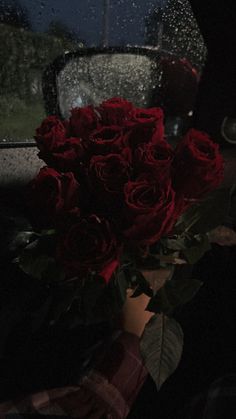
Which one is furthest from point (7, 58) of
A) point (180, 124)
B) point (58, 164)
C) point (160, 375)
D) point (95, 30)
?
Result: point (160, 375)

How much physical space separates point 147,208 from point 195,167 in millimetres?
103

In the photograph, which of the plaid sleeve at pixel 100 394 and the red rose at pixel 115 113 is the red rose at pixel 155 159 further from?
the plaid sleeve at pixel 100 394

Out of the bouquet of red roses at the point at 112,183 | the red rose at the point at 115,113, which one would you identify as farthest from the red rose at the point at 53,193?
the red rose at the point at 115,113

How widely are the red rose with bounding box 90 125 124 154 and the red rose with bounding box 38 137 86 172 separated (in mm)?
19

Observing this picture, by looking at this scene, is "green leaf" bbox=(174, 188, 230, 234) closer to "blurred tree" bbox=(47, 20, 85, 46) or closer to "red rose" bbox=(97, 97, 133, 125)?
"red rose" bbox=(97, 97, 133, 125)

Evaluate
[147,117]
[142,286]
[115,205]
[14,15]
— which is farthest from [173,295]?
[14,15]

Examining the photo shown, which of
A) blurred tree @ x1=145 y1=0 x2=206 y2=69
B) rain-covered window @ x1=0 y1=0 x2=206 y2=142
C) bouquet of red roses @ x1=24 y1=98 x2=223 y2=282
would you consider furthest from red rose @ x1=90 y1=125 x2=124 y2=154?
blurred tree @ x1=145 y1=0 x2=206 y2=69

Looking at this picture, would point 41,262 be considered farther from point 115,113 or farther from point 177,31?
point 177,31

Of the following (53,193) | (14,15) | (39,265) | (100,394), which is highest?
(14,15)

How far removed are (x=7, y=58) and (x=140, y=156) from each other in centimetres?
55

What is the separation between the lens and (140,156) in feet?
2.08

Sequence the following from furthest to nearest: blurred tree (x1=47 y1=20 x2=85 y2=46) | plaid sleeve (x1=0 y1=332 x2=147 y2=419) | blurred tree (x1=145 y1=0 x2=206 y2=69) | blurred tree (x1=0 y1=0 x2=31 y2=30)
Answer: blurred tree (x1=145 y1=0 x2=206 y2=69), blurred tree (x1=47 y1=20 x2=85 y2=46), blurred tree (x1=0 y1=0 x2=31 y2=30), plaid sleeve (x1=0 y1=332 x2=147 y2=419)

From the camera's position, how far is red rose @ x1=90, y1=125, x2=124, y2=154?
65cm

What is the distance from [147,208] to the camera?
596 mm
